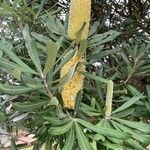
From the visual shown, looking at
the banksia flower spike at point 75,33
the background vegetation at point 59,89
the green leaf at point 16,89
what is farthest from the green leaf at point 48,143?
the green leaf at point 16,89

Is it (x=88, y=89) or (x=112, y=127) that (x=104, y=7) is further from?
(x=112, y=127)

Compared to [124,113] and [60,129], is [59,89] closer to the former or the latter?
[60,129]

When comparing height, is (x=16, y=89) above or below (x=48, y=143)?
above

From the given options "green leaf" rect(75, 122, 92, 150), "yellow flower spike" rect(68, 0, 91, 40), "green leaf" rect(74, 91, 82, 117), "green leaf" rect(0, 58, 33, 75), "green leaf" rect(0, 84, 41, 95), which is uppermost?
"yellow flower spike" rect(68, 0, 91, 40)

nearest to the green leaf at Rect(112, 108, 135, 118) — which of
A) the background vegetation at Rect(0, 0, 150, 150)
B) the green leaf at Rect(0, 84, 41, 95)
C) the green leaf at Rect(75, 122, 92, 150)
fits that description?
the background vegetation at Rect(0, 0, 150, 150)

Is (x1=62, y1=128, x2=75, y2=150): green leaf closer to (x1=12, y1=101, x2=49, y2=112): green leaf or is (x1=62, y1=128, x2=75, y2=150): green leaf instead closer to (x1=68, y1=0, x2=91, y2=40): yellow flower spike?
(x1=12, y1=101, x2=49, y2=112): green leaf

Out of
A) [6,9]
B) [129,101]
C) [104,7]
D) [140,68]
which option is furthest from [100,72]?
[104,7]

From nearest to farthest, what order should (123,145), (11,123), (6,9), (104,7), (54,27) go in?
(123,145)
(54,27)
(6,9)
(11,123)
(104,7)

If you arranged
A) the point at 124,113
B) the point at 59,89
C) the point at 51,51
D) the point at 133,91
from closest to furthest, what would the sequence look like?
the point at 51,51 → the point at 59,89 → the point at 124,113 → the point at 133,91

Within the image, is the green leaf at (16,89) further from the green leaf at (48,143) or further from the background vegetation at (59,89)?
the green leaf at (48,143)

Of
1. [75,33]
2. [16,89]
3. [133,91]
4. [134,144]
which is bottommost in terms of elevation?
[134,144]

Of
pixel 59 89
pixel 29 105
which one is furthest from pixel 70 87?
pixel 29 105
